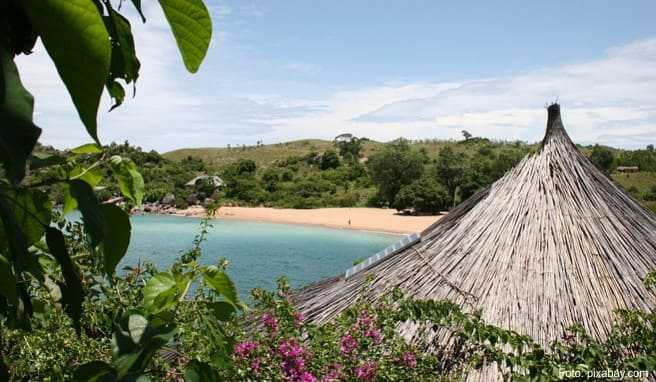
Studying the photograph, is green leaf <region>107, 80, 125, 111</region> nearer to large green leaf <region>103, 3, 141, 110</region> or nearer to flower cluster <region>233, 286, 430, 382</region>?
large green leaf <region>103, 3, 141, 110</region>

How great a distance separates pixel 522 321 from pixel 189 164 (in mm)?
46824

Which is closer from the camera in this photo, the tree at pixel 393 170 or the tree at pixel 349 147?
the tree at pixel 393 170

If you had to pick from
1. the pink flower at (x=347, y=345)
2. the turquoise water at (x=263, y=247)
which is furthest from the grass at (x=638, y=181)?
the pink flower at (x=347, y=345)

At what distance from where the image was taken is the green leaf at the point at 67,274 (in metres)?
0.46

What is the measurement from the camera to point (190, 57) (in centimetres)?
49

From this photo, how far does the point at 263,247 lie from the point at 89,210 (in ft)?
77.2

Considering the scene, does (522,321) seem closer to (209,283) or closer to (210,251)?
(209,283)

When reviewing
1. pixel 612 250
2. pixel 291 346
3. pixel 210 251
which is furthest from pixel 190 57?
pixel 210 251

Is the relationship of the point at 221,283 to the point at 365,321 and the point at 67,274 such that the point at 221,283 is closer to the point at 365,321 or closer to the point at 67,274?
the point at 67,274

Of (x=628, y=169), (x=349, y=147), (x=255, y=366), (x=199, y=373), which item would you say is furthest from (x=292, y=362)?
(x=349, y=147)

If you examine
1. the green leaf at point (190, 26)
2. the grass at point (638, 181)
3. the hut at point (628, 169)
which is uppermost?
the green leaf at point (190, 26)

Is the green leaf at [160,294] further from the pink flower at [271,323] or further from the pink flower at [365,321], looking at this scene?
the pink flower at [365,321]

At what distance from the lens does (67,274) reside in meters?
0.47

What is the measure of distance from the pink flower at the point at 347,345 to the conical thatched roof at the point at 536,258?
61.9 inches
